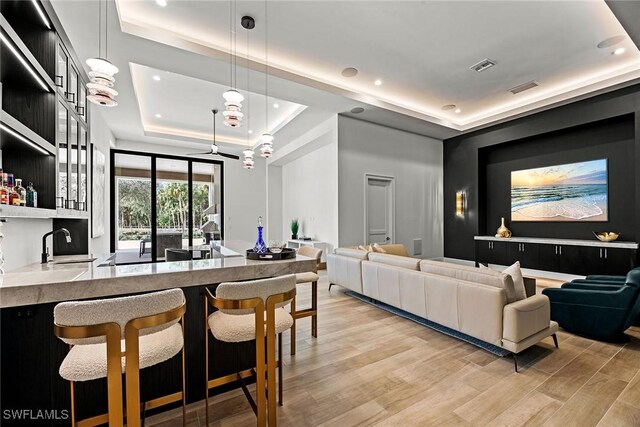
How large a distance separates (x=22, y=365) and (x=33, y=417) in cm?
30

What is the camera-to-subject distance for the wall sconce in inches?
291

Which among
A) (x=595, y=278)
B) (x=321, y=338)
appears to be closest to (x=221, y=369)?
(x=321, y=338)

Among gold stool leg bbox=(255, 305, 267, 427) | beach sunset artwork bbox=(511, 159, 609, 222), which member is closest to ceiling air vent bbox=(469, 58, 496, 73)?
beach sunset artwork bbox=(511, 159, 609, 222)

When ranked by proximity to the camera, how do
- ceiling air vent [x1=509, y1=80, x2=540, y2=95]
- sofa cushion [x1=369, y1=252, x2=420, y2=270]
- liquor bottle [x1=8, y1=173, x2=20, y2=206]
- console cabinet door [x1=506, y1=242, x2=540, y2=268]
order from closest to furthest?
1. liquor bottle [x1=8, y1=173, x2=20, y2=206]
2. sofa cushion [x1=369, y1=252, x2=420, y2=270]
3. ceiling air vent [x1=509, y1=80, x2=540, y2=95]
4. console cabinet door [x1=506, y1=242, x2=540, y2=268]

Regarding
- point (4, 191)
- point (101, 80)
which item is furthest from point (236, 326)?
point (101, 80)

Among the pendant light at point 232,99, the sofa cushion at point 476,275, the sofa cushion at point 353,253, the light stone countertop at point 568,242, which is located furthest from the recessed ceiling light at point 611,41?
the pendant light at point 232,99

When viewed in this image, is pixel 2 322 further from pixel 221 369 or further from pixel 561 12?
pixel 561 12

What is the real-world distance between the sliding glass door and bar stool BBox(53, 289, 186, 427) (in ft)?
19.4

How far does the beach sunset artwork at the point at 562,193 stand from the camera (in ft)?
17.6

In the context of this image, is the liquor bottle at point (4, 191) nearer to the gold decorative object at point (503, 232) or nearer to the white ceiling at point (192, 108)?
the white ceiling at point (192, 108)

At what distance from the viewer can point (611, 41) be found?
3873 mm

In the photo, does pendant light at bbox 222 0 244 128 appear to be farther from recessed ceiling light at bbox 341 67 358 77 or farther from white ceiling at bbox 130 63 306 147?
recessed ceiling light at bbox 341 67 358 77

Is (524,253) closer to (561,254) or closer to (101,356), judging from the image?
(561,254)

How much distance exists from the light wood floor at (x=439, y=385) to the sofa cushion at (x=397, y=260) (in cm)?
78
